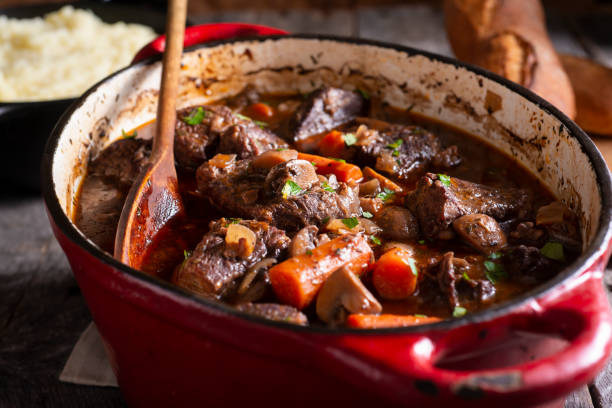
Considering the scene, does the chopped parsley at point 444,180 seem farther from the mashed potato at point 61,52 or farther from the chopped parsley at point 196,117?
the mashed potato at point 61,52

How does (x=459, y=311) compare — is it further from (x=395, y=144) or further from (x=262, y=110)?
(x=262, y=110)

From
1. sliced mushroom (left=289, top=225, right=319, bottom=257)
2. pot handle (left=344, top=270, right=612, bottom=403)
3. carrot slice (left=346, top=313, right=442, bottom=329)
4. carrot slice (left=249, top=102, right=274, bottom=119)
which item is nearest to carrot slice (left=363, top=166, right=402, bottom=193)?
sliced mushroom (left=289, top=225, right=319, bottom=257)

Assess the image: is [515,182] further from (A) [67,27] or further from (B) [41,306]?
(A) [67,27]

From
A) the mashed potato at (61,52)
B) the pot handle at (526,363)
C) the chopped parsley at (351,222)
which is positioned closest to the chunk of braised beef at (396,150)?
the chopped parsley at (351,222)

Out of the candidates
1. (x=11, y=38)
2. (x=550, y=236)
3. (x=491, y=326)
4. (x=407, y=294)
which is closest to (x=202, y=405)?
(x=407, y=294)

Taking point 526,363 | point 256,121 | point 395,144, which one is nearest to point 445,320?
point 526,363

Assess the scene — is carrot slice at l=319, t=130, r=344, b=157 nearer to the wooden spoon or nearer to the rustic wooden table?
the wooden spoon
